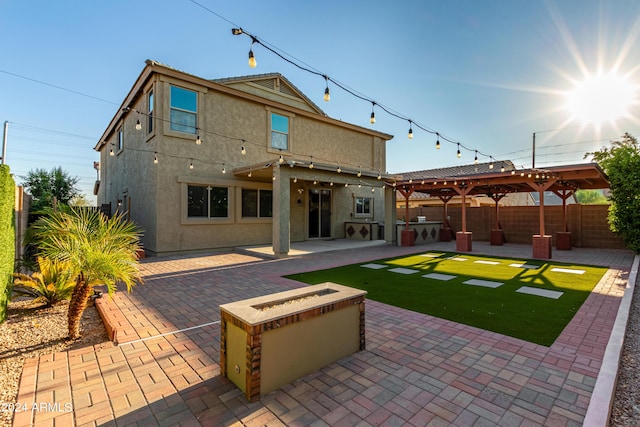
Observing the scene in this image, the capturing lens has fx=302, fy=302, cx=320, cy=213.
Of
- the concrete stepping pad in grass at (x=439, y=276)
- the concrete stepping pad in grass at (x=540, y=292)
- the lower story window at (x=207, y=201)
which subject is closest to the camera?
the concrete stepping pad in grass at (x=540, y=292)

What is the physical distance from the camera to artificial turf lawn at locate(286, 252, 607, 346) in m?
4.48

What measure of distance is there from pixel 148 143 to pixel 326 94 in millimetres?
8460

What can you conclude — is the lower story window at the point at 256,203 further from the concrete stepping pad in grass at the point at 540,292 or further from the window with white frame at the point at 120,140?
the concrete stepping pad in grass at the point at 540,292

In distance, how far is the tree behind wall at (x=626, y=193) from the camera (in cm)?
1020

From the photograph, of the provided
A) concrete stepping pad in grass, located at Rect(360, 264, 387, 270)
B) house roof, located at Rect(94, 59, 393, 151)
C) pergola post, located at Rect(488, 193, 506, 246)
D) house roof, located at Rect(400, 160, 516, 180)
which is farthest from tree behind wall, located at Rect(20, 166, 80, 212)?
pergola post, located at Rect(488, 193, 506, 246)

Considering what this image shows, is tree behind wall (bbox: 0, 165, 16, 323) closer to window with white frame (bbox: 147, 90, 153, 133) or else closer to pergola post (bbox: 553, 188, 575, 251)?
window with white frame (bbox: 147, 90, 153, 133)

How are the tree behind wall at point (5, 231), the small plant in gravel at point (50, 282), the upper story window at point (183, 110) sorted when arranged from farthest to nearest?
the upper story window at point (183, 110), the small plant in gravel at point (50, 282), the tree behind wall at point (5, 231)

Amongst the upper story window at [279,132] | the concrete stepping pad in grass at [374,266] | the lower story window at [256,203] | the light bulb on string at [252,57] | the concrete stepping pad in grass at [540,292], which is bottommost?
the concrete stepping pad in grass at [540,292]

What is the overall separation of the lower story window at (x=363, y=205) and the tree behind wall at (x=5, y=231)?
47.2ft

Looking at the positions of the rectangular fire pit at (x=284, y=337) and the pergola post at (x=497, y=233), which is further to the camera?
the pergola post at (x=497, y=233)

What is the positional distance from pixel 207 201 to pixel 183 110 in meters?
3.43

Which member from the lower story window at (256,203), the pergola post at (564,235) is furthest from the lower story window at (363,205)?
the pergola post at (564,235)

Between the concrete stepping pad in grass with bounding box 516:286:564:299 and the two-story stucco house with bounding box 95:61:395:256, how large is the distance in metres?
6.84

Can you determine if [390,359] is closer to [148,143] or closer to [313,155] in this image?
[148,143]
